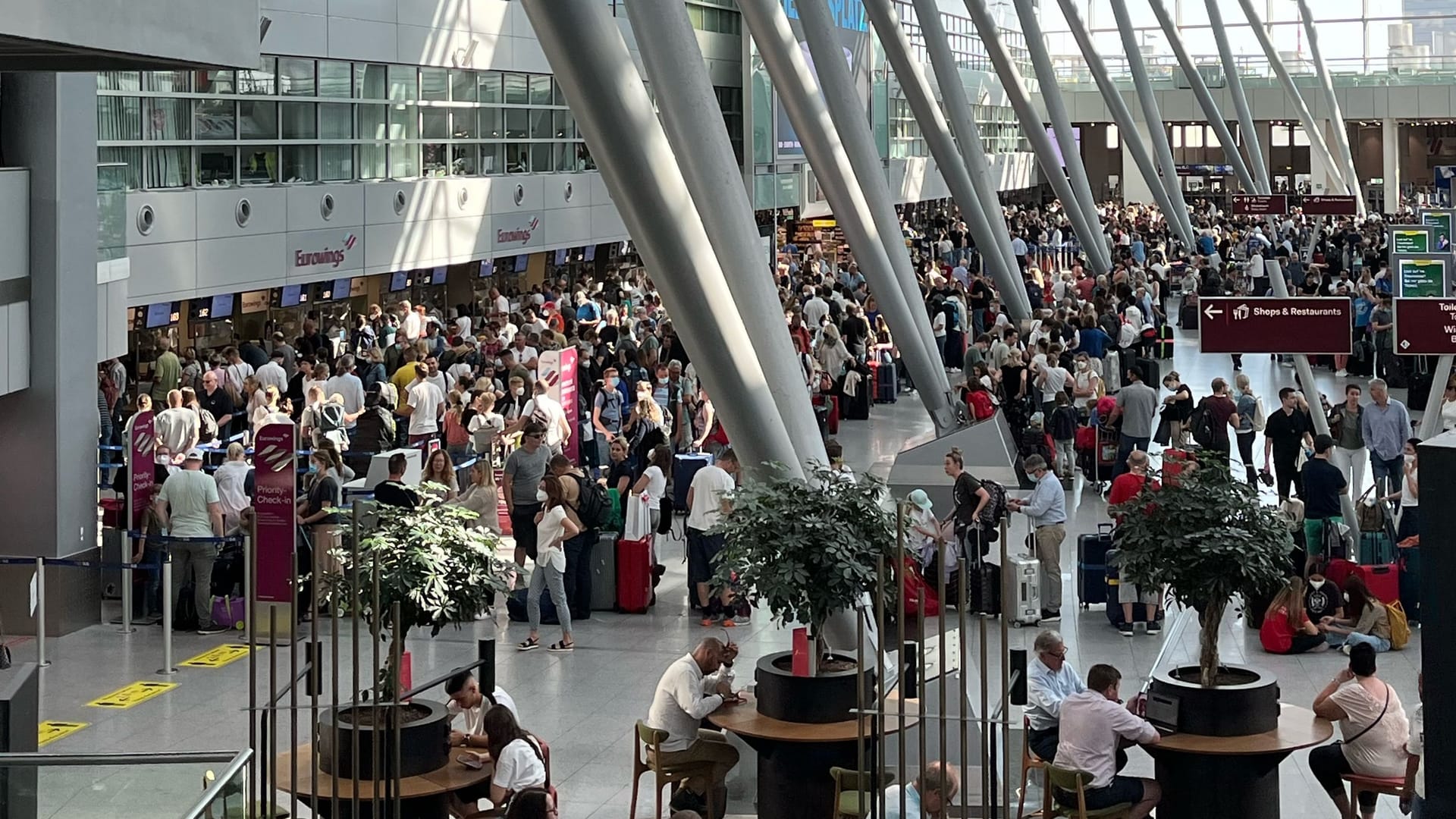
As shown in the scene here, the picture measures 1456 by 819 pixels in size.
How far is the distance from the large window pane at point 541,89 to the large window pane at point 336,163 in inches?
315

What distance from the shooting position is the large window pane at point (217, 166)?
2561 centimetres

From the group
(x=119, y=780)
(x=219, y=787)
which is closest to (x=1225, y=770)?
(x=119, y=780)

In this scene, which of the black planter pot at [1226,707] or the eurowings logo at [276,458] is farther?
the eurowings logo at [276,458]

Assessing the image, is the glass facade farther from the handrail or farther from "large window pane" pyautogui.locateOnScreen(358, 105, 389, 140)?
the handrail

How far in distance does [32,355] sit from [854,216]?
937 centimetres

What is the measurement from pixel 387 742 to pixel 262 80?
20454mm

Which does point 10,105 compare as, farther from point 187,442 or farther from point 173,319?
point 173,319

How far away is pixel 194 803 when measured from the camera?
173 inches

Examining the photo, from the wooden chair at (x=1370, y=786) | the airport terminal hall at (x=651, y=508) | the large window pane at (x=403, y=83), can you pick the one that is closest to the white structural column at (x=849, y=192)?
the airport terminal hall at (x=651, y=508)

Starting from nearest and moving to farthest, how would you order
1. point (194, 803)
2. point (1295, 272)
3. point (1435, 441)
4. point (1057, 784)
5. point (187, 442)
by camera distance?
1. point (194, 803)
2. point (1435, 441)
3. point (1057, 784)
4. point (187, 442)
5. point (1295, 272)

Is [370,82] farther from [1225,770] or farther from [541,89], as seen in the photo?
[1225,770]

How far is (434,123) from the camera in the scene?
1297 inches

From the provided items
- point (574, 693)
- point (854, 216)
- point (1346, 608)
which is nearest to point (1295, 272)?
point (854, 216)

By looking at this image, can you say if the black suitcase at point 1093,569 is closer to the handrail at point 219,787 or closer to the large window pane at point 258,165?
the handrail at point 219,787
